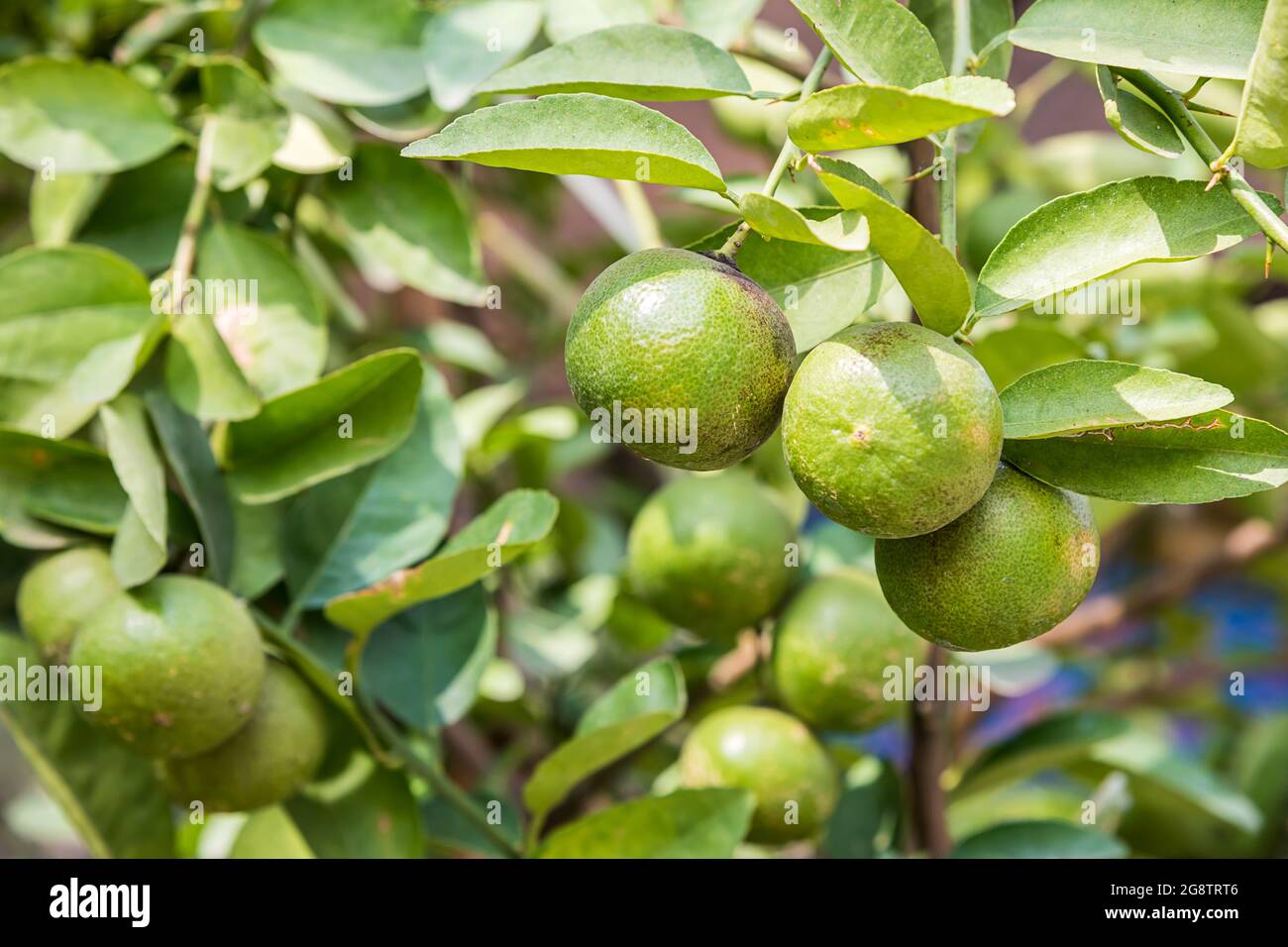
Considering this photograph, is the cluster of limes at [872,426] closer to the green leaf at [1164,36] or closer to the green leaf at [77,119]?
the green leaf at [1164,36]

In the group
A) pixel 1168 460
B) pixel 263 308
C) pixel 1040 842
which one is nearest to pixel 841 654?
pixel 1040 842

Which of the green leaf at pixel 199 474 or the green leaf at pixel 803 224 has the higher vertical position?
the green leaf at pixel 803 224

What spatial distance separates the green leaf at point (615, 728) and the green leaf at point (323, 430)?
0.20 meters

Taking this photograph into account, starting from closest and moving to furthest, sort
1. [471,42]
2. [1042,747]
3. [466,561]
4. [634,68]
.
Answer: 1. [634,68]
2. [466,561]
3. [471,42]
4. [1042,747]

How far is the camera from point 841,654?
Result: 739mm

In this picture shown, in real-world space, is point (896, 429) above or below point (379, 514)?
above

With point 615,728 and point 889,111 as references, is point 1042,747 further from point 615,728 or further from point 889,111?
point 889,111

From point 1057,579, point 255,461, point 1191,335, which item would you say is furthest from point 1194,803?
point 255,461

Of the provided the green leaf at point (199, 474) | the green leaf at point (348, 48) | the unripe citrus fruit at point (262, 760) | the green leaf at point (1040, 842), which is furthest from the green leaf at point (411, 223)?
the green leaf at point (1040, 842)

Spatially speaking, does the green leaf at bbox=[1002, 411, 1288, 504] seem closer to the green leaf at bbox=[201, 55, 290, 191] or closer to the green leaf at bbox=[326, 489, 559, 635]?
the green leaf at bbox=[326, 489, 559, 635]

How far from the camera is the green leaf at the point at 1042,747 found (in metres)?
0.88

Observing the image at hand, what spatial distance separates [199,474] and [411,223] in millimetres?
224

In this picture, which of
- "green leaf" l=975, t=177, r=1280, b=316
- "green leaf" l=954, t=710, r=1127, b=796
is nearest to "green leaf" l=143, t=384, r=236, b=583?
"green leaf" l=975, t=177, r=1280, b=316

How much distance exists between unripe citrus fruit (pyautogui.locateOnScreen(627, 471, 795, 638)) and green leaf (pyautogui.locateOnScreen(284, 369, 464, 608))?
0.48 ft
